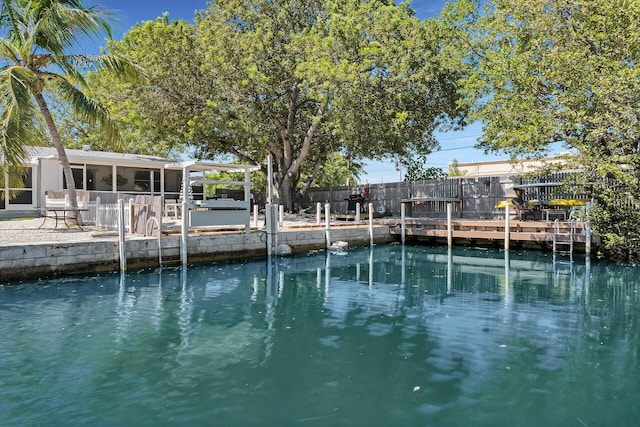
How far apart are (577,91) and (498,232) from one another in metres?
5.50

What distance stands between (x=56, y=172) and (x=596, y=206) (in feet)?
69.7

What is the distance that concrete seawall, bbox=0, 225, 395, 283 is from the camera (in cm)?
968

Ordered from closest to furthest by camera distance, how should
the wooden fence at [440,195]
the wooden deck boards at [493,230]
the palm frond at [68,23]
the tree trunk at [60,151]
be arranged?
the palm frond at [68,23] → the tree trunk at [60,151] → the wooden deck boards at [493,230] → the wooden fence at [440,195]

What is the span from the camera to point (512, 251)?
52.0ft

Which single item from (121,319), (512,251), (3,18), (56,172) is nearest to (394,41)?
(512,251)

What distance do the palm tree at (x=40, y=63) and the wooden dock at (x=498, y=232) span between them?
39.1 feet

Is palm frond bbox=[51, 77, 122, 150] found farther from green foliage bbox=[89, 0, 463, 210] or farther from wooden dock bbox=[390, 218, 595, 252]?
wooden dock bbox=[390, 218, 595, 252]

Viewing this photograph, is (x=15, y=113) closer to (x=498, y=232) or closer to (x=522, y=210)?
(x=498, y=232)

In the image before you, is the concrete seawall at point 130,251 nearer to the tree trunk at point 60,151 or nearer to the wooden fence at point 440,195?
the tree trunk at point 60,151

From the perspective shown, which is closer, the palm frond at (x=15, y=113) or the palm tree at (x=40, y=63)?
the palm frond at (x=15, y=113)

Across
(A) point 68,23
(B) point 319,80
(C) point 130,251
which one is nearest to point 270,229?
(C) point 130,251

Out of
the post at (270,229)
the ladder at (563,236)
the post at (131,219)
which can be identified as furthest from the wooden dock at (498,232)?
the post at (131,219)

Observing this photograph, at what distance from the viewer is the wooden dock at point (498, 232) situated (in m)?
14.4

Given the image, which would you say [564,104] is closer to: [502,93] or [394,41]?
[502,93]
